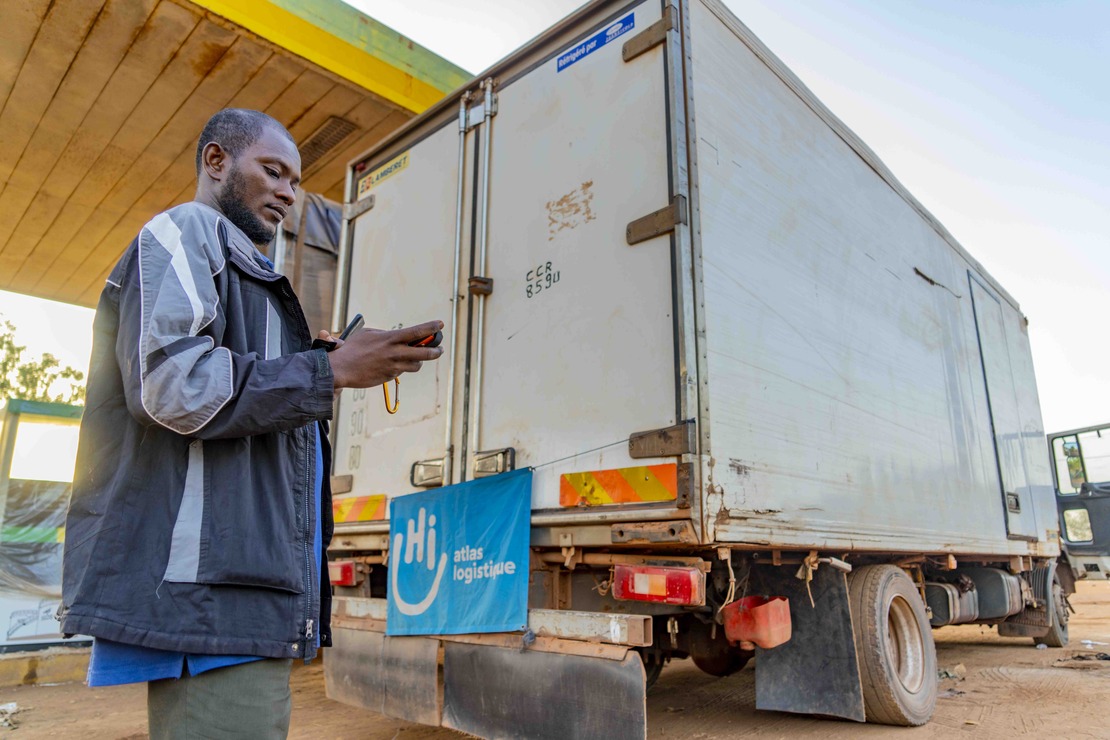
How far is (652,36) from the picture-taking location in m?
3.58

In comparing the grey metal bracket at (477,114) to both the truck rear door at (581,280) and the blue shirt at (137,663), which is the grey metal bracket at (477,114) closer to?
the truck rear door at (581,280)

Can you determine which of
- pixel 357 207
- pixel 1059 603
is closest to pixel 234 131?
pixel 357 207

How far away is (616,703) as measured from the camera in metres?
2.88

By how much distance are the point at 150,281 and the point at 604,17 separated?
3.15m

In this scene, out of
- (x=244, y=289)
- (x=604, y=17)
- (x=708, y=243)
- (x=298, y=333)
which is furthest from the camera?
(x=604, y=17)

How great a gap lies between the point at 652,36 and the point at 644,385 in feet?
5.47

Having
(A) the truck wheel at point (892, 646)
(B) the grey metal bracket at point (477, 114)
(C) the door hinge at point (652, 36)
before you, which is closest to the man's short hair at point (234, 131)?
(C) the door hinge at point (652, 36)

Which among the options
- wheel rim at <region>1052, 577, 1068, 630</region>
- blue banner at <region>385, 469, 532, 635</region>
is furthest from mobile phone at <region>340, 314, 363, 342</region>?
wheel rim at <region>1052, 577, 1068, 630</region>

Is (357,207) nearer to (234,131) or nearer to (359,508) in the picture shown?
(359,508)

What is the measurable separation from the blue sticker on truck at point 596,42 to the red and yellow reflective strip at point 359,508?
8.41 feet

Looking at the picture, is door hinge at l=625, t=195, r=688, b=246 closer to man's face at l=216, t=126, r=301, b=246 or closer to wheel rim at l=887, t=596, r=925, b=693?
man's face at l=216, t=126, r=301, b=246

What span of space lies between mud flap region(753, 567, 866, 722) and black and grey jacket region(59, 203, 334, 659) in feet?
10.3

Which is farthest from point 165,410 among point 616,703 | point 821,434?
point 821,434

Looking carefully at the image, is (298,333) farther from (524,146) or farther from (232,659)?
(524,146)
